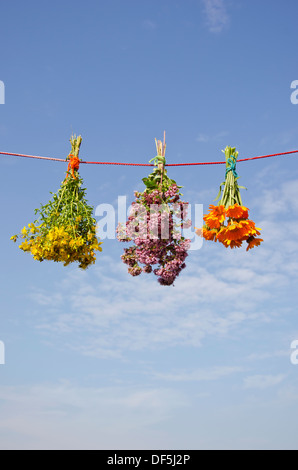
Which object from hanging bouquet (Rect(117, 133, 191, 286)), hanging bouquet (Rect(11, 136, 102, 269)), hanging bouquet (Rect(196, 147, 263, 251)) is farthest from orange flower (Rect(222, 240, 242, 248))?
hanging bouquet (Rect(11, 136, 102, 269))

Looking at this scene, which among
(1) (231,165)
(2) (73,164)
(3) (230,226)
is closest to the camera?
(3) (230,226)

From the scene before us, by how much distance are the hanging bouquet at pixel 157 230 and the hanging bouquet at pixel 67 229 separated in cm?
39

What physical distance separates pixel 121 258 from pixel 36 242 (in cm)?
95

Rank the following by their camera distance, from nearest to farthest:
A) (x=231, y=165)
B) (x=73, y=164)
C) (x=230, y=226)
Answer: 1. (x=230, y=226)
2. (x=231, y=165)
3. (x=73, y=164)

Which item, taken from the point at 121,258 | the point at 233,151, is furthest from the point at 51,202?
the point at 233,151

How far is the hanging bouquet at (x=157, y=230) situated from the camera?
4.98 meters

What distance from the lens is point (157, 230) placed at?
4980mm

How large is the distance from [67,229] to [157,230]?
38.8 inches

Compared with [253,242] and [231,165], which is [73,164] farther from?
[253,242]

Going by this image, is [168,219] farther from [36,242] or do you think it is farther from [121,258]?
[36,242]

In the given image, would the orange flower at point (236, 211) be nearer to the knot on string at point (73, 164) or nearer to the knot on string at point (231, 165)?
the knot on string at point (231, 165)

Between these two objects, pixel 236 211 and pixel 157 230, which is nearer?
pixel 236 211

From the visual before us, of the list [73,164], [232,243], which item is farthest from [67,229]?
[232,243]

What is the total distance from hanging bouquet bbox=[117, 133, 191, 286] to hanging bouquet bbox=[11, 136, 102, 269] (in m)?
0.39
